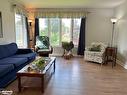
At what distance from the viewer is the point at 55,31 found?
24.0 feet

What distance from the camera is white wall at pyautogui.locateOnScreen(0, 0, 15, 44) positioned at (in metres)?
4.77

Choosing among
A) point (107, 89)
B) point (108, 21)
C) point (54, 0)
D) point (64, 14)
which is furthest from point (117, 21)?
point (107, 89)

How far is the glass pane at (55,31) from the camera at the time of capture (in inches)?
285

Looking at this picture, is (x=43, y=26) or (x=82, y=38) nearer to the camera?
(x=82, y=38)

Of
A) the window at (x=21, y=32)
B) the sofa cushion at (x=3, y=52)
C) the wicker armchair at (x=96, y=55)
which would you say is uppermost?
the window at (x=21, y=32)

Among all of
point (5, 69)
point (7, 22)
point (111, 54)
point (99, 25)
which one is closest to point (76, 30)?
point (99, 25)

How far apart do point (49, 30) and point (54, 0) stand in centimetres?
223

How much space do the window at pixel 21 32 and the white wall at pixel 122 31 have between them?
13.2 ft

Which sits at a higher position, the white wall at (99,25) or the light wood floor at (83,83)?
the white wall at (99,25)

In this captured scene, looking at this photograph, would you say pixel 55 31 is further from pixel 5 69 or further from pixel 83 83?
pixel 5 69

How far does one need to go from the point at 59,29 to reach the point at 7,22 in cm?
280

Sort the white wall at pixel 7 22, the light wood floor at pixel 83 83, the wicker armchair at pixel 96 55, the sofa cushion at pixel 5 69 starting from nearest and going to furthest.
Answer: the sofa cushion at pixel 5 69 → the light wood floor at pixel 83 83 → the white wall at pixel 7 22 → the wicker armchair at pixel 96 55

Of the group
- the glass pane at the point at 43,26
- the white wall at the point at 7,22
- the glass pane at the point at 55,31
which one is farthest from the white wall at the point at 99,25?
the white wall at the point at 7,22

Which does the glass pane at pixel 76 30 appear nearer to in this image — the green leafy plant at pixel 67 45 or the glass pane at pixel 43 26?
the green leafy plant at pixel 67 45
